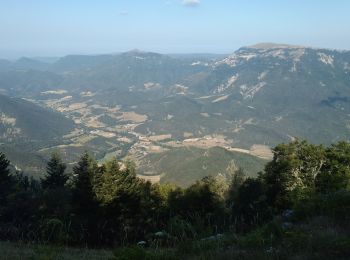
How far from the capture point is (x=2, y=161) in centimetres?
4278

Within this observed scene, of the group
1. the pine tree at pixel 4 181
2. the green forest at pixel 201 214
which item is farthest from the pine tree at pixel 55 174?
the green forest at pixel 201 214

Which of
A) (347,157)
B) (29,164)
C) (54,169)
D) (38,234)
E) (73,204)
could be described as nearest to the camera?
(38,234)

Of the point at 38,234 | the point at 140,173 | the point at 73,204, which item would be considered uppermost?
the point at 38,234

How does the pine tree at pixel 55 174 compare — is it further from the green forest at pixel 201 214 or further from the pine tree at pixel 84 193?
the pine tree at pixel 84 193

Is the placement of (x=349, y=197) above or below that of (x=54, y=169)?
above

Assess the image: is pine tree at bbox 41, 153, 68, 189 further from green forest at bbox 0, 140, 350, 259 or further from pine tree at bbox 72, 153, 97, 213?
pine tree at bbox 72, 153, 97, 213

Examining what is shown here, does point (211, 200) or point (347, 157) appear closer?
point (347, 157)

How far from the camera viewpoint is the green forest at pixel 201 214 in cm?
715

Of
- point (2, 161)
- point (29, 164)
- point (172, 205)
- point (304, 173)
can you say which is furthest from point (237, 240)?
point (29, 164)

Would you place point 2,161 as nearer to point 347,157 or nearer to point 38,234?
point 347,157

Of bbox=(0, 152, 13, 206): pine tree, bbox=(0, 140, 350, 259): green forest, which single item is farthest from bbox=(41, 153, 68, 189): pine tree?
bbox=(0, 140, 350, 259): green forest

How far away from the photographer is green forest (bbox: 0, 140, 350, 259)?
7155 mm

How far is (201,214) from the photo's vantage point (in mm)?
24047

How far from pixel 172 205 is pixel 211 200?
3.37 m
